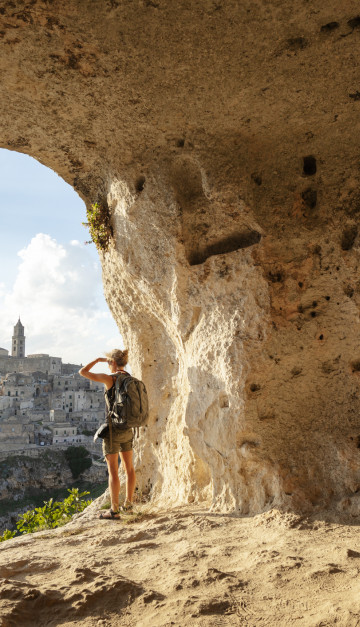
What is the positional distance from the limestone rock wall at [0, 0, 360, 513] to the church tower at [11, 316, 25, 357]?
9995 cm

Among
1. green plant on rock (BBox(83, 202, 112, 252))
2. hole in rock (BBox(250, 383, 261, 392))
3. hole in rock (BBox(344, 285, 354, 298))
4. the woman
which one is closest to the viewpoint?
hole in rock (BBox(250, 383, 261, 392))

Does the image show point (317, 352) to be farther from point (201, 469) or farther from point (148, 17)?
point (148, 17)

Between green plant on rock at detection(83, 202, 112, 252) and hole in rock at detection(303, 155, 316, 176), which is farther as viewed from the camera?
green plant on rock at detection(83, 202, 112, 252)

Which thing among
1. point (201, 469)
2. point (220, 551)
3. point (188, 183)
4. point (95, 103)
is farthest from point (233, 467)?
point (95, 103)

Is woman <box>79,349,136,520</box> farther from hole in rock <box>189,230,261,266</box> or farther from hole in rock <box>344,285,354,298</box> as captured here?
hole in rock <box>344,285,354,298</box>

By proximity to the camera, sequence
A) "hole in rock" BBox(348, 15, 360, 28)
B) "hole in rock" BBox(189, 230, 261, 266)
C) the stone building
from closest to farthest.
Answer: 1. "hole in rock" BBox(348, 15, 360, 28)
2. "hole in rock" BBox(189, 230, 261, 266)
3. the stone building

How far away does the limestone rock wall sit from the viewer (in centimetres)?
399

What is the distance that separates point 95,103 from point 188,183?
1256mm

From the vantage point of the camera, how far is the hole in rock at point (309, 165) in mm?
4965

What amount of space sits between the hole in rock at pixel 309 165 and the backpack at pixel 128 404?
9.06ft

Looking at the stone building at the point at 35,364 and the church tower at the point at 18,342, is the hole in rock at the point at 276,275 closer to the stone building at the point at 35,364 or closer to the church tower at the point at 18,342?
the stone building at the point at 35,364

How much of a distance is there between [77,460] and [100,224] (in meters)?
47.0

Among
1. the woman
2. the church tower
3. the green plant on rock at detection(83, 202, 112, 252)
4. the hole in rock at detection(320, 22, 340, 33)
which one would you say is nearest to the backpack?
the woman

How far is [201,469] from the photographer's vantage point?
5.34m
